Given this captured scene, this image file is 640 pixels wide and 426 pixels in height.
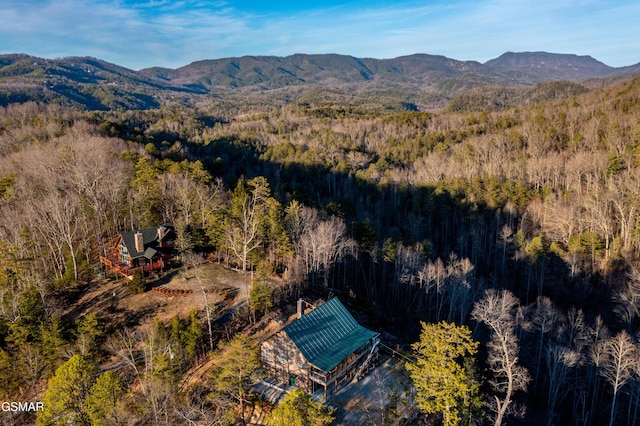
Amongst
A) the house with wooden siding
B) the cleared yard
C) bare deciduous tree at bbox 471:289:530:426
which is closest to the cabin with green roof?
bare deciduous tree at bbox 471:289:530:426

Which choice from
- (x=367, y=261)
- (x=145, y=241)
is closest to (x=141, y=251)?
(x=145, y=241)

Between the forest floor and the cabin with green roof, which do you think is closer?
the forest floor

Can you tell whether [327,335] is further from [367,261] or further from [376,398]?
[367,261]

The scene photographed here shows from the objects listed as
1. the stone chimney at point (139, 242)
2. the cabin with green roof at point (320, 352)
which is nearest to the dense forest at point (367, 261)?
the cabin with green roof at point (320, 352)

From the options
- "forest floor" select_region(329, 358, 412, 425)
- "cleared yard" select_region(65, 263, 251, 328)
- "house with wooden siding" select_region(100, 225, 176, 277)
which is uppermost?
"house with wooden siding" select_region(100, 225, 176, 277)

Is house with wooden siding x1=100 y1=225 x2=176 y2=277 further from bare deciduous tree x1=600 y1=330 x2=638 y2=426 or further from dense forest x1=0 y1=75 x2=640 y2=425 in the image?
bare deciduous tree x1=600 y1=330 x2=638 y2=426

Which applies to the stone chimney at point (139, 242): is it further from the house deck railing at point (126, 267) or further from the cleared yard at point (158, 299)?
the cleared yard at point (158, 299)

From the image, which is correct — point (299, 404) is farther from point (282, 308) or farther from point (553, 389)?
point (553, 389)
